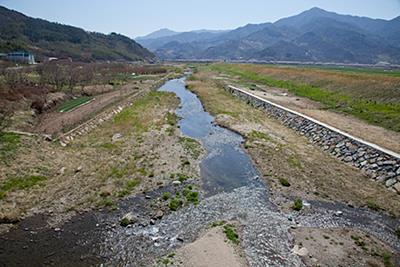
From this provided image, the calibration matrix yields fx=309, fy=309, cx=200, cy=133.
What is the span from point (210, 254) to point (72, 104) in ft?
115

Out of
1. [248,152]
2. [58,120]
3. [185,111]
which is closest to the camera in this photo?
[248,152]

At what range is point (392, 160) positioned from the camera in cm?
1969

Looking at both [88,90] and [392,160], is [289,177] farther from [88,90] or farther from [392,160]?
[88,90]

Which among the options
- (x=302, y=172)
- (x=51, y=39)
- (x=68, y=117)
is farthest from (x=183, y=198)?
(x=51, y=39)

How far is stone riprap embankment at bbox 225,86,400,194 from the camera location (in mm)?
19250

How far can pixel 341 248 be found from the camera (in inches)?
511

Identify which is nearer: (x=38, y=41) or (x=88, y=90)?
(x=88, y=90)

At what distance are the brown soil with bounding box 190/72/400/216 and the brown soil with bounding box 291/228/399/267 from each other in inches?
106

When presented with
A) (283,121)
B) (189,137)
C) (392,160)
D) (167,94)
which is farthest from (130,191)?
(167,94)

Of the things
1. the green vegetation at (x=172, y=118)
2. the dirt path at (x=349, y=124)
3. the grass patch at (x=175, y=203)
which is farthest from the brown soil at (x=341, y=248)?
the green vegetation at (x=172, y=118)

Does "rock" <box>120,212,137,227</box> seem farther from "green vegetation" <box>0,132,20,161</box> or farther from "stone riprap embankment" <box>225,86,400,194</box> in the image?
"stone riprap embankment" <box>225,86,400,194</box>

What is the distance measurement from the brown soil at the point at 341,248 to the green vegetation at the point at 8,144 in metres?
18.4

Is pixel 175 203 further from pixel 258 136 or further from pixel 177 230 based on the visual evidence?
pixel 258 136

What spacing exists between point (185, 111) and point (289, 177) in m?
24.1
